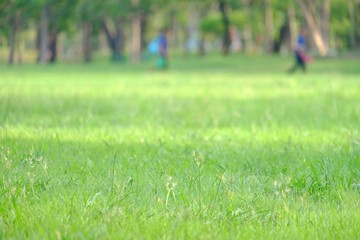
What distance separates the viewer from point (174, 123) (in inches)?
443

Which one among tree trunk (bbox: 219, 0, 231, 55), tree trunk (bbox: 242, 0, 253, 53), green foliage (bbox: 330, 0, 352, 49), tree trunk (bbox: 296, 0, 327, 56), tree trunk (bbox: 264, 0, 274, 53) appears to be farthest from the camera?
green foliage (bbox: 330, 0, 352, 49)

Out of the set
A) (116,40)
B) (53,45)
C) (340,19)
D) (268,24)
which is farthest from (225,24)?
(53,45)

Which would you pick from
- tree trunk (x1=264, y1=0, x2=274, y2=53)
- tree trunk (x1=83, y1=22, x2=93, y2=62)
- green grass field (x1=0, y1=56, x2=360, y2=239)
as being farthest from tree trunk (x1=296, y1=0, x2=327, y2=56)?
green grass field (x1=0, y1=56, x2=360, y2=239)

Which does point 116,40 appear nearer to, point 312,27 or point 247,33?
point 247,33

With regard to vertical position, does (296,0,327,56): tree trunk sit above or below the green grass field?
below

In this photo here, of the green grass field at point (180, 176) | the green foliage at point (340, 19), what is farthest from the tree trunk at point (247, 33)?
the green grass field at point (180, 176)

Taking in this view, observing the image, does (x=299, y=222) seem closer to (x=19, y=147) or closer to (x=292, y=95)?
(x=19, y=147)

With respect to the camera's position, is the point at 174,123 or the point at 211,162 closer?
the point at 211,162

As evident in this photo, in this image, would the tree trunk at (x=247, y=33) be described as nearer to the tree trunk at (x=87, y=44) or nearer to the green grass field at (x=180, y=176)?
the tree trunk at (x=87, y=44)

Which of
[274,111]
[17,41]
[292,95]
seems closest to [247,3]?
[17,41]

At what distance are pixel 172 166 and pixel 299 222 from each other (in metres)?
2.12

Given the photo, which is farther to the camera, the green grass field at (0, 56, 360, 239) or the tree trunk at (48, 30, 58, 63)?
the tree trunk at (48, 30, 58, 63)

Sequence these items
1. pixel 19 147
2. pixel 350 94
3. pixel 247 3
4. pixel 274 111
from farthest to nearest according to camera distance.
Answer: pixel 247 3 < pixel 350 94 < pixel 274 111 < pixel 19 147

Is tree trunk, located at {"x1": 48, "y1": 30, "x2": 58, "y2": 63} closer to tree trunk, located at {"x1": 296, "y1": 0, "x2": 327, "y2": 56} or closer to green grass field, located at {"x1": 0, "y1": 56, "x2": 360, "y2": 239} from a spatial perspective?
tree trunk, located at {"x1": 296, "y1": 0, "x2": 327, "y2": 56}
